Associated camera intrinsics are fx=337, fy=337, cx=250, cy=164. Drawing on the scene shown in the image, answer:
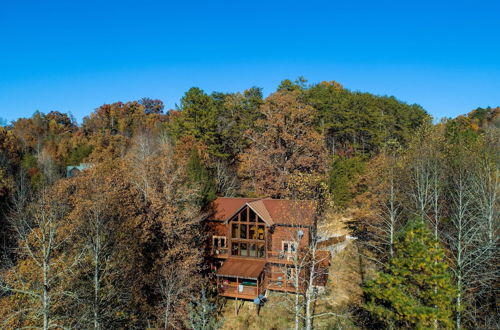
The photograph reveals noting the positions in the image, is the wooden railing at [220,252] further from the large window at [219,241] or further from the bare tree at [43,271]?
the bare tree at [43,271]

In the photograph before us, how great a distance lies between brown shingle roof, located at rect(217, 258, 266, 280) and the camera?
87.1 feet

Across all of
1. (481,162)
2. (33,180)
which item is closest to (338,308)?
(481,162)

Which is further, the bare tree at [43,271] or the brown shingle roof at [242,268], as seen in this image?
the brown shingle roof at [242,268]

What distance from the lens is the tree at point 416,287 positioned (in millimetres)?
14055

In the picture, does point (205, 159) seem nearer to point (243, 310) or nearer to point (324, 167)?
→ point (324, 167)

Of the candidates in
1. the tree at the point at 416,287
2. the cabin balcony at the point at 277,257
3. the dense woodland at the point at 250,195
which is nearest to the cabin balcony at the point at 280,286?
the cabin balcony at the point at 277,257

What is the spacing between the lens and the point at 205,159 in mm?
41188

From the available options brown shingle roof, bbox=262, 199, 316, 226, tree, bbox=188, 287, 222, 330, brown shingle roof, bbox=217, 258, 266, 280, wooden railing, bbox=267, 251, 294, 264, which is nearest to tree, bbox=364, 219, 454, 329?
brown shingle roof, bbox=262, 199, 316, 226

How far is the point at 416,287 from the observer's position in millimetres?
15016

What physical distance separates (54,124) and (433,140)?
86.7m

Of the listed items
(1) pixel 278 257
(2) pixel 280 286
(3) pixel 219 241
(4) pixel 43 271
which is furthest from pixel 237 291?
(4) pixel 43 271

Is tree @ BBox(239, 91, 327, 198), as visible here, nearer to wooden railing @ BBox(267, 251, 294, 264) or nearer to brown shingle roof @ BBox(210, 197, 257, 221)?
brown shingle roof @ BBox(210, 197, 257, 221)

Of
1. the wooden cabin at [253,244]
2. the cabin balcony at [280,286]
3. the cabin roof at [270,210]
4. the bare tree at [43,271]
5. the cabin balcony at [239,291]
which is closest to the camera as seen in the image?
the bare tree at [43,271]

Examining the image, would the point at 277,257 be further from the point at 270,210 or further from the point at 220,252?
the point at 220,252
